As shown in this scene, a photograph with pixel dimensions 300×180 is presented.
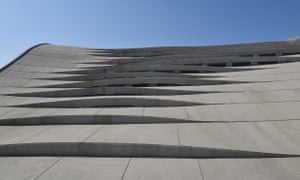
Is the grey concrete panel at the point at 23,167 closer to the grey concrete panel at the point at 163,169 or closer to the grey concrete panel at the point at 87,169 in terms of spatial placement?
the grey concrete panel at the point at 87,169

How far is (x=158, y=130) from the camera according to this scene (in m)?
5.56

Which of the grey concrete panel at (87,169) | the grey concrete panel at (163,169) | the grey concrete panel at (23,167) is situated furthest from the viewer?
the grey concrete panel at (23,167)

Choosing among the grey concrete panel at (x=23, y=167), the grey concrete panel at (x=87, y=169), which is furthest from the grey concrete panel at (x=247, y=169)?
the grey concrete panel at (x=23, y=167)

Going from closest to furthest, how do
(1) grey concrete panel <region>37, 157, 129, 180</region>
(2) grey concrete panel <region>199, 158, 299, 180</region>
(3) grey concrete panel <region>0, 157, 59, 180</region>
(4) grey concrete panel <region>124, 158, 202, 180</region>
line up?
1. (2) grey concrete panel <region>199, 158, 299, 180</region>
2. (4) grey concrete panel <region>124, 158, 202, 180</region>
3. (1) grey concrete panel <region>37, 157, 129, 180</region>
4. (3) grey concrete panel <region>0, 157, 59, 180</region>

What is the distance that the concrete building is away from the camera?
3.84 meters

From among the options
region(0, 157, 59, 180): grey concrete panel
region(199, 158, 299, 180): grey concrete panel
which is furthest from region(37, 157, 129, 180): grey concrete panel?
region(199, 158, 299, 180): grey concrete panel

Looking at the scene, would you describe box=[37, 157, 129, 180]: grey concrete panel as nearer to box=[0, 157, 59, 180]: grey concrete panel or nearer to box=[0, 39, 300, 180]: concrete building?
box=[0, 39, 300, 180]: concrete building

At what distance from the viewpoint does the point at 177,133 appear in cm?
526

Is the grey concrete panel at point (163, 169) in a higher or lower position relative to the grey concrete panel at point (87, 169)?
higher

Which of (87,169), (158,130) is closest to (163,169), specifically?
(87,169)

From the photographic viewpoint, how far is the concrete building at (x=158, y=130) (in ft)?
12.6

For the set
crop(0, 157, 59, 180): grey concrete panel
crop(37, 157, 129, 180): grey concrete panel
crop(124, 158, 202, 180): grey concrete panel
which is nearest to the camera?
crop(124, 158, 202, 180): grey concrete panel

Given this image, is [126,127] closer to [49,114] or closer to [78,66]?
[49,114]

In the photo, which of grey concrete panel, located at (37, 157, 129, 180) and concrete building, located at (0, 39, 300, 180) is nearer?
grey concrete panel, located at (37, 157, 129, 180)
